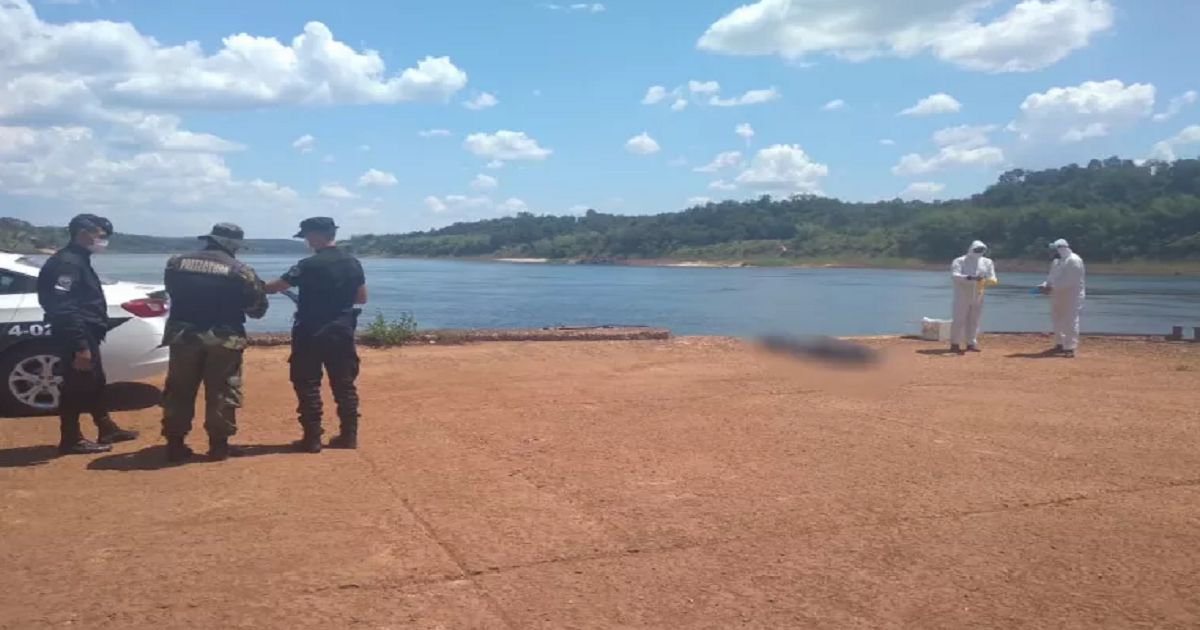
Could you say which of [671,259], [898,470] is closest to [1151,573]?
[898,470]

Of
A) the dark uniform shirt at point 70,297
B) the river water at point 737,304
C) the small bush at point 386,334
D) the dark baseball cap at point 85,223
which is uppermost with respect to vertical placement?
the dark baseball cap at point 85,223

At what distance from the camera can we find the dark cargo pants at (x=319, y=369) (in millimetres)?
6477

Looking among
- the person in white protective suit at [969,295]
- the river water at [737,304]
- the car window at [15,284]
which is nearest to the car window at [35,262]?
the car window at [15,284]

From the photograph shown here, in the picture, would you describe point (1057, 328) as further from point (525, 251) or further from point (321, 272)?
point (525, 251)

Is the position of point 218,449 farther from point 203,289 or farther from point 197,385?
point 203,289

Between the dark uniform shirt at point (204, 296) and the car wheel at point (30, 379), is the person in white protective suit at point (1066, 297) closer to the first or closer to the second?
the dark uniform shirt at point (204, 296)

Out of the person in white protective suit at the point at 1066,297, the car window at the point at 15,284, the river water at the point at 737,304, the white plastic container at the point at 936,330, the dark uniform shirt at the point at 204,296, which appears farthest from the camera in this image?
the river water at the point at 737,304

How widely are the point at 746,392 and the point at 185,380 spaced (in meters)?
5.01

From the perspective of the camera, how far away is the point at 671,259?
93.6 metres

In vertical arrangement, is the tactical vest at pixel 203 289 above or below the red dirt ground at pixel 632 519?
above

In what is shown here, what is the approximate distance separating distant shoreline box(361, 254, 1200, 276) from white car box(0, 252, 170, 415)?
48635 millimetres

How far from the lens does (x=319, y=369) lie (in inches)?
260

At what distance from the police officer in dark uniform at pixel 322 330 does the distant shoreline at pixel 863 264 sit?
48.7 metres

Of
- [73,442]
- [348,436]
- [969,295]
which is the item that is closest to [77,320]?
[73,442]
